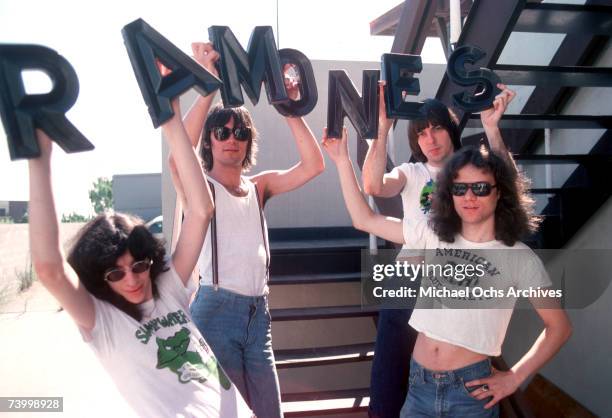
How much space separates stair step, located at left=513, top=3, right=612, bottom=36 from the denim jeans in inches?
69.9

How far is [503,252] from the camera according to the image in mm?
1899

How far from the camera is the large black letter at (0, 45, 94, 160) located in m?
1.44

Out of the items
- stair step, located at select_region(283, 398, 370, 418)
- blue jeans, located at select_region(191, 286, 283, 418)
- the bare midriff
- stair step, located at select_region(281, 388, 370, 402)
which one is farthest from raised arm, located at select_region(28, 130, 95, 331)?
stair step, located at select_region(281, 388, 370, 402)

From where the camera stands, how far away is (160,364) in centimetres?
157

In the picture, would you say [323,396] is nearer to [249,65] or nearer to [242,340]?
[242,340]

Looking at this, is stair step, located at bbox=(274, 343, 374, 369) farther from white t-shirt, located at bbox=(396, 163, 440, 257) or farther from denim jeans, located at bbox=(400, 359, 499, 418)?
denim jeans, located at bbox=(400, 359, 499, 418)

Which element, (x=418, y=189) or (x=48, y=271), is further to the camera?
(x=418, y=189)

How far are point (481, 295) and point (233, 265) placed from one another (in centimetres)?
92

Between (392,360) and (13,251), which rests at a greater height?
(392,360)

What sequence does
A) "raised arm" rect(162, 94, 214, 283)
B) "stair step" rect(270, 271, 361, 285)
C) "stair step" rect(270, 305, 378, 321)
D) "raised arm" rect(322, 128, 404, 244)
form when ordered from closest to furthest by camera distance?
"raised arm" rect(162, 94, 214, 283) < "raised arm" rect(322, 128, 404, 244) < "stair step" rect(270, 305, 378, 321) < "stair step" rect(270, 271, 361, 285)

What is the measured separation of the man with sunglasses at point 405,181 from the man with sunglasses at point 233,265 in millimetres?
540

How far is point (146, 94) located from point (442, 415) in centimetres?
145

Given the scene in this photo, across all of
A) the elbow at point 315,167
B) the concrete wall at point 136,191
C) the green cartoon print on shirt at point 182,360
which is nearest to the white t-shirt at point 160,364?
the green cartoon print on shirt at point 182,360

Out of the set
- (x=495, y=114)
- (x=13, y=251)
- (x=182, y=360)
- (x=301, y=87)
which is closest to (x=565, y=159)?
(x=495, y=114)
